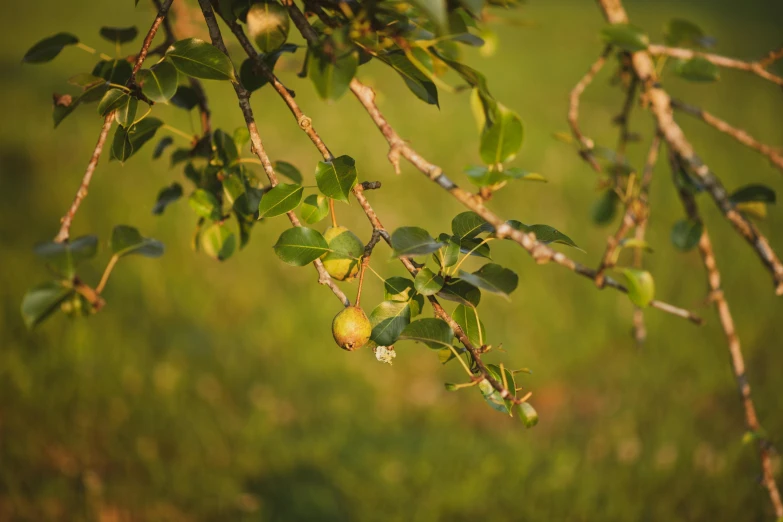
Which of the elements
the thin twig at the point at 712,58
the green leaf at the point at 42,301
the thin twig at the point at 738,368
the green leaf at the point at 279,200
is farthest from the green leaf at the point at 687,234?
the green leaf at the point at 42,301

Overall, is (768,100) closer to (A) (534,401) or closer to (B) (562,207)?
(B) (562,207)

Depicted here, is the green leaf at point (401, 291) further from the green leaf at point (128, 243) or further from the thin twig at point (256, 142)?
the green leaf at point (128, 243)

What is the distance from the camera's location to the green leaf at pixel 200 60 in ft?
2.17

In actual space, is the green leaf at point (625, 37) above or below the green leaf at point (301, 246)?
above

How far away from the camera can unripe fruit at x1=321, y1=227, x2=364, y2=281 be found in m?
0.67

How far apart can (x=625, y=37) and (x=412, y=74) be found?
0.47 metres

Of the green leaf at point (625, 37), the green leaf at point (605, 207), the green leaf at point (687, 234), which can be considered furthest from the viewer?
the green leaf at point (605, 207)

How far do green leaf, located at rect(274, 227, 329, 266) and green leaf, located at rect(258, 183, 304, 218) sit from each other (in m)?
0.03

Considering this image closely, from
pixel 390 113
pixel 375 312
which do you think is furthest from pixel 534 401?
pixel 390 113

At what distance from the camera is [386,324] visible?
65 cm

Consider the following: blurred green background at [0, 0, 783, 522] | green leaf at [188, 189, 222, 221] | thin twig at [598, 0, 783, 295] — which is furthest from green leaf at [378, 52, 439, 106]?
blurred green background at [0, 0, 783, 522]

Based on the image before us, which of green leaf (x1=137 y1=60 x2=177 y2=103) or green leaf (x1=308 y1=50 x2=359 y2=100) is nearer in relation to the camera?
green leaf (x1=308 y1=50 x2=359 y2=100)

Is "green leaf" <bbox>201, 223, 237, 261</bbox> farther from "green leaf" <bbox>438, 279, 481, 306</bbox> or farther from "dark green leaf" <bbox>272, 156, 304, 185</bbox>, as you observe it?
"green leaf" <bbox>438, 279, 481, 306</bbox>

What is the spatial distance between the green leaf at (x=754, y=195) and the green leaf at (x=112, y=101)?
911mm
